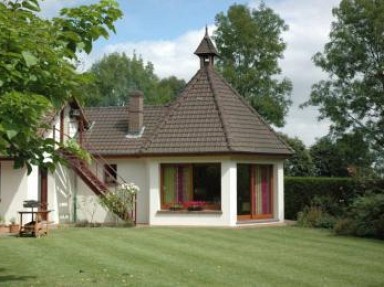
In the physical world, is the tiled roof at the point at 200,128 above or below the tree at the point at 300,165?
above

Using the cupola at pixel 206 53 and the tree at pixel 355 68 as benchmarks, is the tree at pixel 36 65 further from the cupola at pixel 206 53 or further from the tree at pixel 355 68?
the tree at pixel 355 68

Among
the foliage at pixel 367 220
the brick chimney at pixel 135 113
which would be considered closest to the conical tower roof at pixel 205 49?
the brick chimney at pixel 135 113

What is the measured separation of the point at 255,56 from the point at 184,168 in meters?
23.9

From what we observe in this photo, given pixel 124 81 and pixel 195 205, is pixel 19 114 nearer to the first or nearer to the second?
pixel 195 205

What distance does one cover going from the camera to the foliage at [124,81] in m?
69.6

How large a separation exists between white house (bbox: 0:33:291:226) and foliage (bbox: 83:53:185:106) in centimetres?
4131

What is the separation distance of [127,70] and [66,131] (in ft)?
152

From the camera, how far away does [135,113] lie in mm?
28188

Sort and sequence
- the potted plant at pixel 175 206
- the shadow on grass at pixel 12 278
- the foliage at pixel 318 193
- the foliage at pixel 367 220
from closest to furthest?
the shadow on grass at pixel 12 278 < the foliage at pixel 367 220 < the potted plant at pixel 175 206 < the foliage at pixel 318 193

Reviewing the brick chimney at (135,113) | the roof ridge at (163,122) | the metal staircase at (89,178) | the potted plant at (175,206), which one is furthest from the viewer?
the brick chimney at (135,113)

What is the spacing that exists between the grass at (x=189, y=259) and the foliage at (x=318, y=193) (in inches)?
220

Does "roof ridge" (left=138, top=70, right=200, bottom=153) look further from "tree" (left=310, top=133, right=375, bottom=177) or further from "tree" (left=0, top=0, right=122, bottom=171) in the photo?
"tree" (left=0, top=0, right=122, bottom=171)

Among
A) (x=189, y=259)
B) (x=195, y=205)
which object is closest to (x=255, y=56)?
(x=195, y=205)

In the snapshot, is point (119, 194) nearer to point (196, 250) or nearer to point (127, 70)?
point (196, 250)
